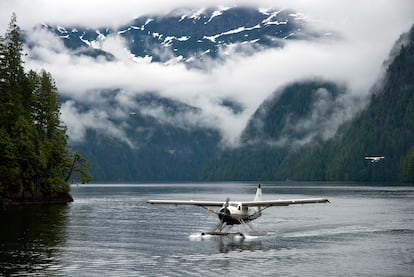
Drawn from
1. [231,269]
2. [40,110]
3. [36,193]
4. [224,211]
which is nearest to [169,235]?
[224,211]

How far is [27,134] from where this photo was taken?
329ft

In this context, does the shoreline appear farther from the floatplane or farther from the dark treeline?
the floatplane

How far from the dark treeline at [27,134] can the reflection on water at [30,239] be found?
900 cm

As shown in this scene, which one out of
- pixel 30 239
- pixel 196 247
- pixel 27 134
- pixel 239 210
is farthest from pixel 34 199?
pixel 196 247

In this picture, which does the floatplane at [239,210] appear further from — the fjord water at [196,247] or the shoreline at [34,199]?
the shoreline at [34,199]

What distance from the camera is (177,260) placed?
45812 millimetres

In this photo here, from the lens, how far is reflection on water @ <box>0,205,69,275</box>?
1703 inches

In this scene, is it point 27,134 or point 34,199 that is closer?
point 27,134

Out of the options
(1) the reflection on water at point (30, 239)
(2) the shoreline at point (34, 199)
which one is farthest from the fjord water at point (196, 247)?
(2) the shoreline at point (34, 199)

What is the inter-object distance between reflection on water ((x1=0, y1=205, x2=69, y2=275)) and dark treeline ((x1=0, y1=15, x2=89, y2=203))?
9004mm

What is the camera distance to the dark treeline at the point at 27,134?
98000 millimetres

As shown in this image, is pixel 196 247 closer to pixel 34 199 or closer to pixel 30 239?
pixel 30 239

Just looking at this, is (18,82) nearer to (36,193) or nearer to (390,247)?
(36,193)

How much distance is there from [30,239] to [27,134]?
45.3 metres
